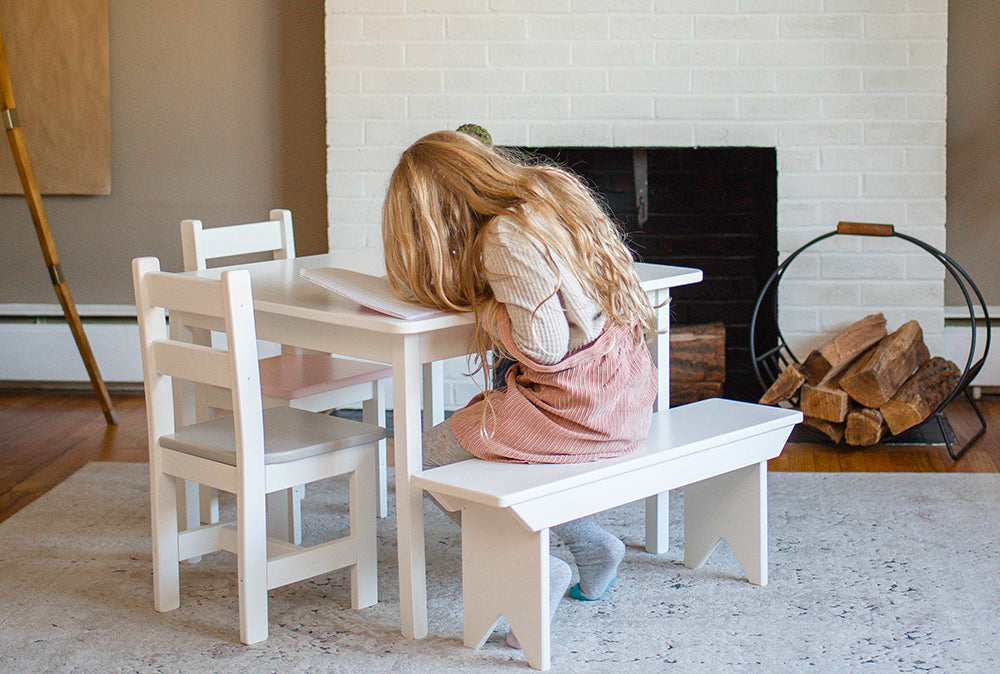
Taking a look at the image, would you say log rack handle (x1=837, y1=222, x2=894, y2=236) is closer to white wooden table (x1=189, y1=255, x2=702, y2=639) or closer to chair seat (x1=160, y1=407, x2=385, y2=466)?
white wooden table (x1=189, y1=255, x2=702, y2=639)

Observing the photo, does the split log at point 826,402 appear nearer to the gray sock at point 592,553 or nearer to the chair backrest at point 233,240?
the gray sock at point 592,553

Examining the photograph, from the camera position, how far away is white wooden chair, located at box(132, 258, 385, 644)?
190 centimetres

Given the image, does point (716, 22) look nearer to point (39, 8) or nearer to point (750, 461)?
point (750, 461)

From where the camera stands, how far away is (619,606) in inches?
83.7

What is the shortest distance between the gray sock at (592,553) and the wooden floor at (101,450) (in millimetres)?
1059

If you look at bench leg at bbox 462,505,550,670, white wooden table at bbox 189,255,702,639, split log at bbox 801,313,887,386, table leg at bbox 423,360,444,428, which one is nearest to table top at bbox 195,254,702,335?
white wooden table at bbox 189,255,702,639

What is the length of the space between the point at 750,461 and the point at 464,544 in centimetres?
61

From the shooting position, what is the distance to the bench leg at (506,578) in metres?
1.82

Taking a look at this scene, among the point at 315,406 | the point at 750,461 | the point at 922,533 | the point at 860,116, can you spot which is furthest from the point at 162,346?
the point at 860,116

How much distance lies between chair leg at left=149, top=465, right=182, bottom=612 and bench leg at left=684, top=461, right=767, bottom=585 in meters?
1.00

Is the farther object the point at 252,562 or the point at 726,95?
the point at 726,95

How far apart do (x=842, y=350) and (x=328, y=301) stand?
1.92 meters

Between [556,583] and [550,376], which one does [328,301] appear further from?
[556,583]

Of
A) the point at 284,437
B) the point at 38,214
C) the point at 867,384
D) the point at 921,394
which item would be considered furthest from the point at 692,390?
the point at 38,214
